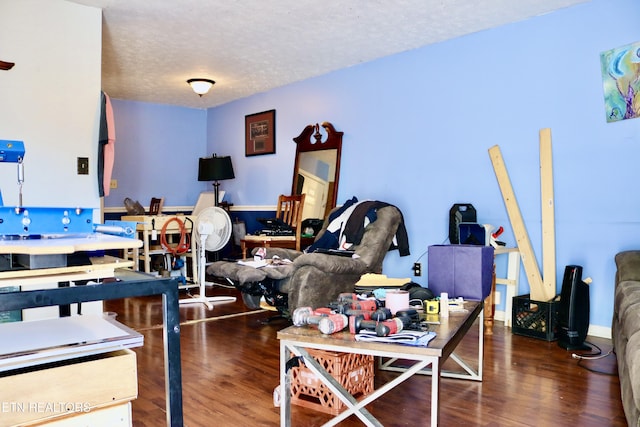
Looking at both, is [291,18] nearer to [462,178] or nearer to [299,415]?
[462,178]

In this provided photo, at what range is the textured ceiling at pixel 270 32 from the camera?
3.71 meters

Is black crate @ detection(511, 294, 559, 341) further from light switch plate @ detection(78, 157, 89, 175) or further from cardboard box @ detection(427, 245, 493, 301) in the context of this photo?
light switch plate @ detection(78, 157, 89, 175)

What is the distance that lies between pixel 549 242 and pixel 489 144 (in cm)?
97

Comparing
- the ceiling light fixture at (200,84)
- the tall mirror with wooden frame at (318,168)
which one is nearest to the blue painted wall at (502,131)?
the tall mirror with wooden frame at (318,168)

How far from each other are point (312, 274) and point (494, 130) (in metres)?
2.01

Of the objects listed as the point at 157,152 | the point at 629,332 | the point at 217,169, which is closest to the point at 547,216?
the point at 629,332

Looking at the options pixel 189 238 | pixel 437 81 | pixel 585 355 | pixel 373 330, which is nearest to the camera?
pixel 373 330

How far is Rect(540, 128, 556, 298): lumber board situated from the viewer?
12.5 feet

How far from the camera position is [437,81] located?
179 inches

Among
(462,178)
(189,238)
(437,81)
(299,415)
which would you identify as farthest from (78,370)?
(189,238)

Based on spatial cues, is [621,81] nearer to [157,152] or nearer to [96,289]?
[96,289]

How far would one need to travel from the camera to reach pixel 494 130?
4188 mm

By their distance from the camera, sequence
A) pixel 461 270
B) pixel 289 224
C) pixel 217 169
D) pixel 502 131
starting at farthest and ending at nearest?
pixel 217 169 → pixel 289 224 → pixel 502 131 → pixel 461 270

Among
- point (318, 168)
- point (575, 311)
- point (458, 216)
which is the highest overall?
point (318, 168)
